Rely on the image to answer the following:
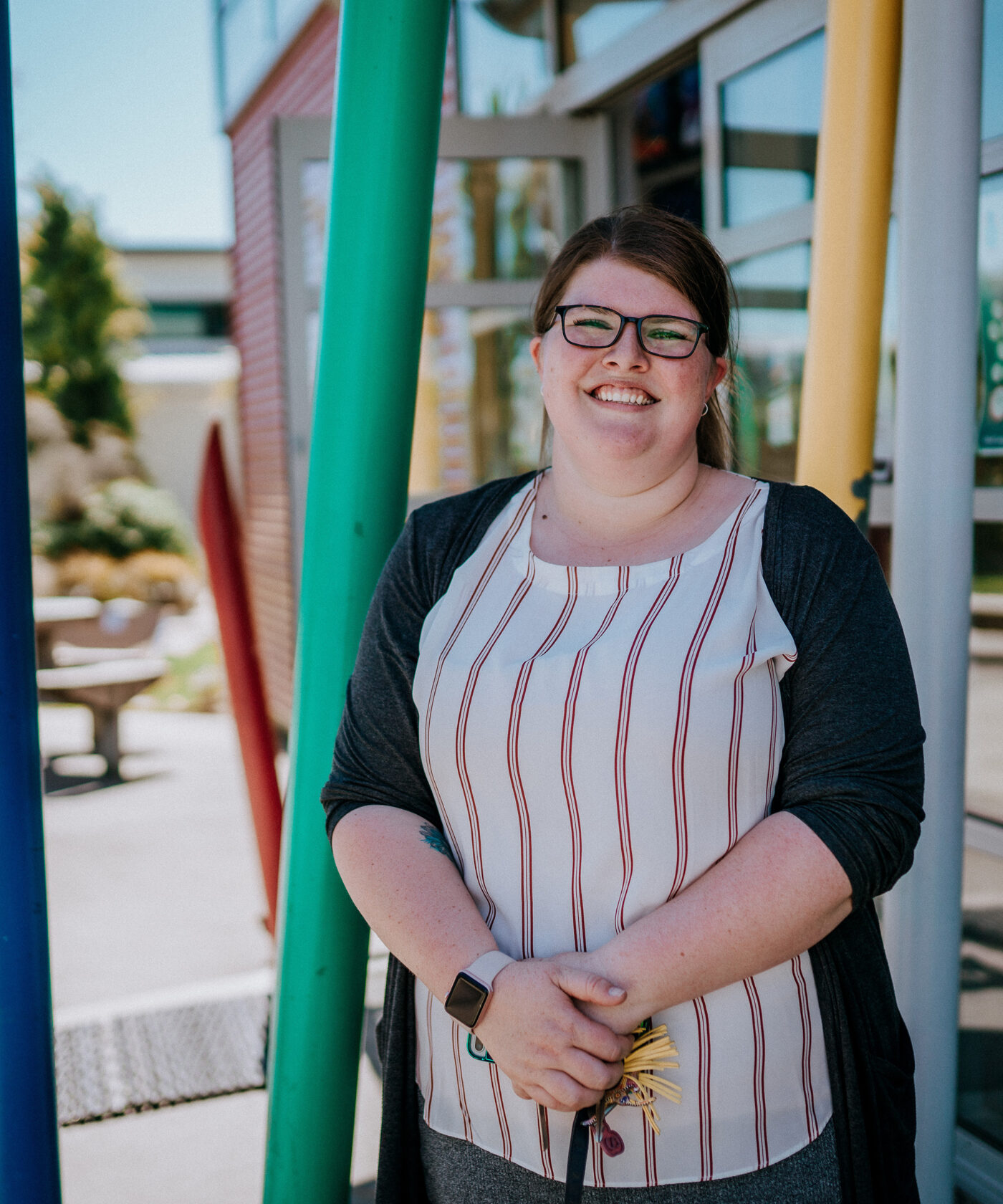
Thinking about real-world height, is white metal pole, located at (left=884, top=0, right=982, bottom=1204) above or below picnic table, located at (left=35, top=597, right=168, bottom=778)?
above

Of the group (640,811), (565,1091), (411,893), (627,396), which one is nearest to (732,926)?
(640,811)

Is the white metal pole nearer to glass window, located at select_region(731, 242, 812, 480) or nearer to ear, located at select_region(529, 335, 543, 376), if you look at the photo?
ear, located at select_region(529, 335, 543, 376)

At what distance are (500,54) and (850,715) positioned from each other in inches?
207

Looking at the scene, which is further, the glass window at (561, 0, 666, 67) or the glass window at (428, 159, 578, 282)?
the glass window at (428, 159, 578, 282)

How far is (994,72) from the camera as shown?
2.56 m

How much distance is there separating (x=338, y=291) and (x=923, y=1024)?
4.84 feet

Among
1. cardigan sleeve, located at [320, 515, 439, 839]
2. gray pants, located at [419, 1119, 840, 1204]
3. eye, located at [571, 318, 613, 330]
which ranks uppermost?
eye, located at [571, 318, 613, 330]

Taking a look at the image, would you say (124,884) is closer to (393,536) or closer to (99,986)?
(99,986)

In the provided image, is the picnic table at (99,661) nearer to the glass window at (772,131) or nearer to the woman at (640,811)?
the glass window at (772,131)

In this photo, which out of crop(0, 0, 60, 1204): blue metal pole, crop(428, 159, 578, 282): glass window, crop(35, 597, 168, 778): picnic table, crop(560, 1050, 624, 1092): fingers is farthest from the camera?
crop(35, 597, 168, 778): picnic table

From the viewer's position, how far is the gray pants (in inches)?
50.6

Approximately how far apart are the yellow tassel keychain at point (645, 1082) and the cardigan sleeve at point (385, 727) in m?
0.40

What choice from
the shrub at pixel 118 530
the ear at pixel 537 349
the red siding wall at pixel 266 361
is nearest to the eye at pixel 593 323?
the ear at pixel 537 349

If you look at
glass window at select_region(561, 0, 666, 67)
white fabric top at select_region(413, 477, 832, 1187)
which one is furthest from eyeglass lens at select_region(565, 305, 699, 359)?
glass window at select_region(561, 0, 666, 67)
